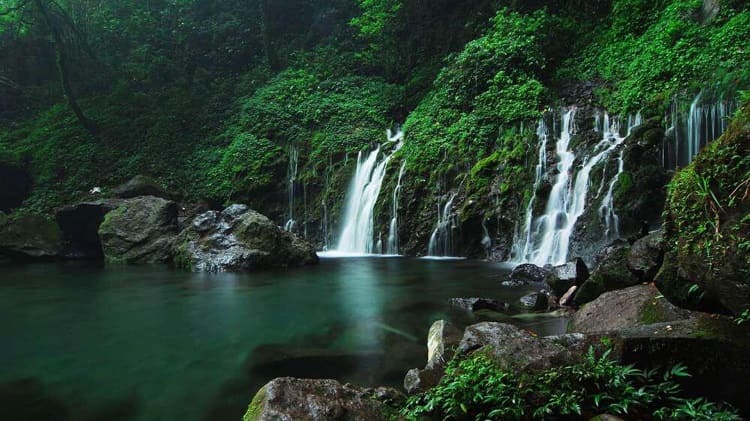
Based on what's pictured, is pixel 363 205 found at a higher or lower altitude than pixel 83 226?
higher

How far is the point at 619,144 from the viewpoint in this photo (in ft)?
39.5

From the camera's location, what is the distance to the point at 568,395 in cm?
260

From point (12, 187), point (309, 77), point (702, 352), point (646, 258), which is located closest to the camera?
point (702, 352)

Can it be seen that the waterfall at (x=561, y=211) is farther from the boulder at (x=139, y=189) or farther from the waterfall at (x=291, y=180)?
the boulder at (x=139, y=189)

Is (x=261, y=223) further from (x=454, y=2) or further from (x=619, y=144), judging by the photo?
(x=454, y=2)

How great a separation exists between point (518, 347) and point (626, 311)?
7.24ft

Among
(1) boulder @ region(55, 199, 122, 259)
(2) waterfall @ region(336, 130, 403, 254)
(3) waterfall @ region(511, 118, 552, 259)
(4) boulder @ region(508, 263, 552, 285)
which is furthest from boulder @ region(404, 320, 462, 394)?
(1) boulder @ region(55, 199, 122, 259)

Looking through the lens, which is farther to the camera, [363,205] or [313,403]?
[363,205]

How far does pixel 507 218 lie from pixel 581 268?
21.1ft

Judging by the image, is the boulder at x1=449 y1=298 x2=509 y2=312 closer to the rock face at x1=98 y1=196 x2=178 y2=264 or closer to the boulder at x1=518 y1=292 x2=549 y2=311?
the boulder at x1=518 y1=292 x2=549 y2=311

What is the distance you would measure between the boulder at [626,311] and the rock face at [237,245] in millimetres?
9425

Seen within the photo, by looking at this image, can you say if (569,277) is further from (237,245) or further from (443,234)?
(237,245)

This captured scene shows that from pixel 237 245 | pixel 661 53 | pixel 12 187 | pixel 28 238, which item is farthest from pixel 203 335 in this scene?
pixel 12 187

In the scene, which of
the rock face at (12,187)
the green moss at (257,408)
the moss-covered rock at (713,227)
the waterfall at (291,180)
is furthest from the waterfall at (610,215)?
the rock face at (12,187)
